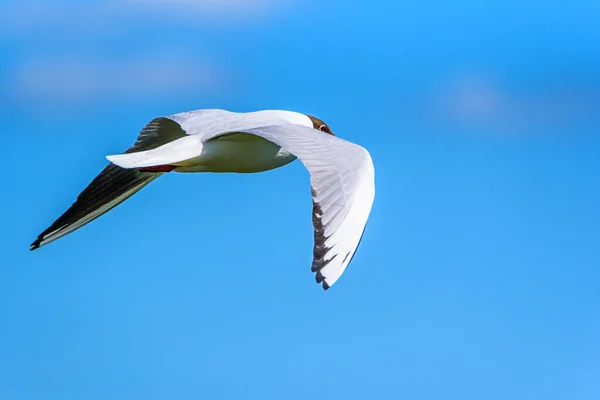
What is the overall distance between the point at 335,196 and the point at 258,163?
1.73 meters

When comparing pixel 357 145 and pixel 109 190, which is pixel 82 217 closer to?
pixel 109 190

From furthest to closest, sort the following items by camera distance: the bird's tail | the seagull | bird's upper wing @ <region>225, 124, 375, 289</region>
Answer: the bird's tail, the seagull, bird's upper wing @ <region>225, 124, 375, 289</region>

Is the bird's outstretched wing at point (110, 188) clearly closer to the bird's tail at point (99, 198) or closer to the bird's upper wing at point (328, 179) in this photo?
the bird's tail at point (99, 198)

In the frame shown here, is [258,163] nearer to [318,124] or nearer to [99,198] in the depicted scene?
[318,124]

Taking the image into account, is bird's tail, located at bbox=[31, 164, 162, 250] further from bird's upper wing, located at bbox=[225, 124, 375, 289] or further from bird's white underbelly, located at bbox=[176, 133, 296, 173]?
bird's upper wing, located at bbox=[225, 124, 375, 289]

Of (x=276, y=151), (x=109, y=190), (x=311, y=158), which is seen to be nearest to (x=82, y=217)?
(x=109, y=190)

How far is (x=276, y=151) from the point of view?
767 cm

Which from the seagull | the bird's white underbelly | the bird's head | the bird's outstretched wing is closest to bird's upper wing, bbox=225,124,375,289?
the seagull

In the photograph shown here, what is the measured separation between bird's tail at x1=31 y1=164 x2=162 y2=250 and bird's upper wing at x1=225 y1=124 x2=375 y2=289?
6.84ft

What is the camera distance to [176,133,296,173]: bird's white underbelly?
759 cm

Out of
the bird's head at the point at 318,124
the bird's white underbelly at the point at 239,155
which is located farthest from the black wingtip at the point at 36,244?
the bird's head at the point at 318,124

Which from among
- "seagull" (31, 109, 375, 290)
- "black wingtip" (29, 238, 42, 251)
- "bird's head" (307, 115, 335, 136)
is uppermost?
"bird's head" (307, 115, 335, 136)

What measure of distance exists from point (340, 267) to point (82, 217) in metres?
3.35

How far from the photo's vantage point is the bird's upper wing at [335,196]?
5797mm
